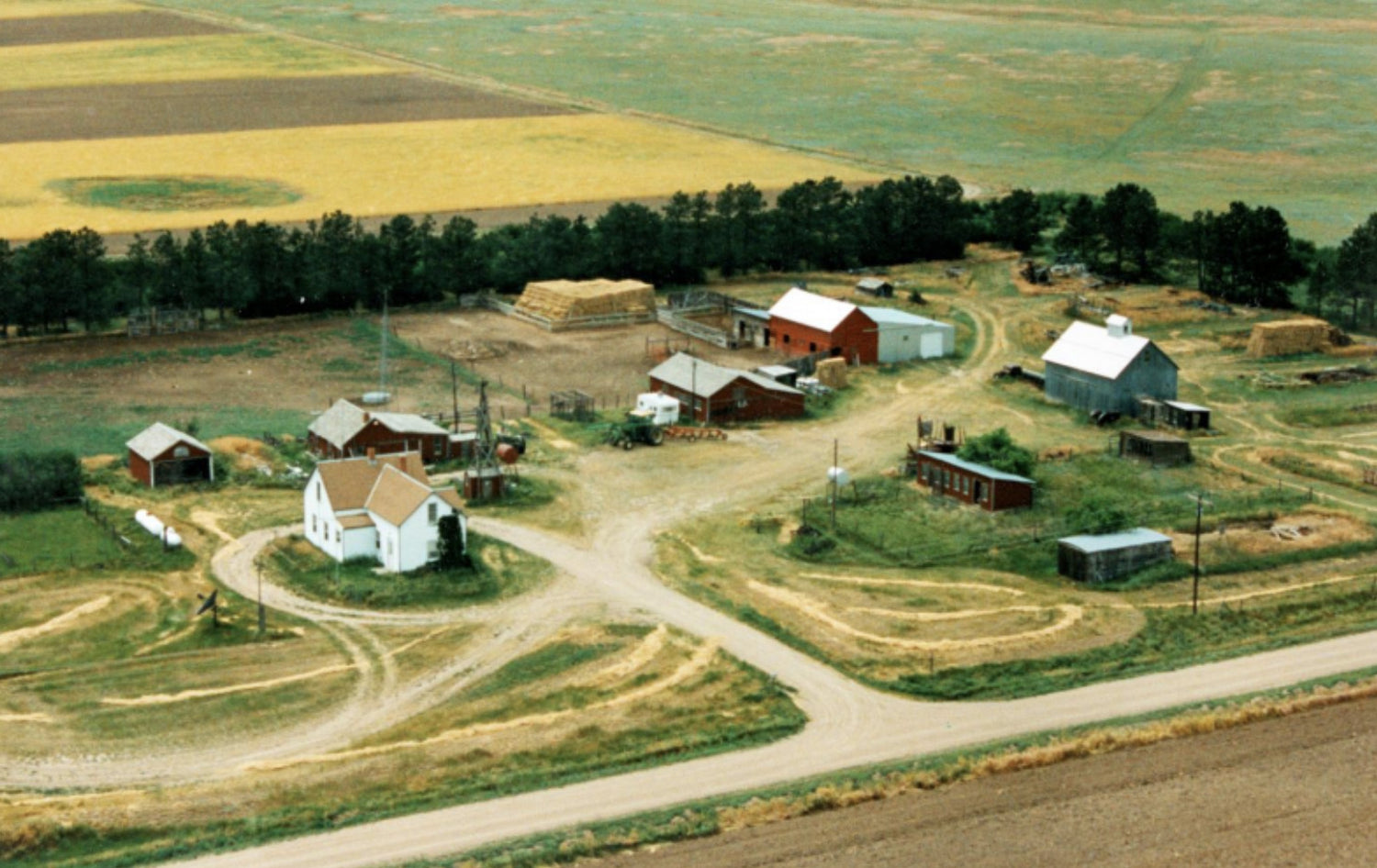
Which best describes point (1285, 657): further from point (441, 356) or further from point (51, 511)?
point (441, 356)

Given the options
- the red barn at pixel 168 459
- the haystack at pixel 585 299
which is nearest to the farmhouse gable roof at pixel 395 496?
the red barn at pixel 168 459

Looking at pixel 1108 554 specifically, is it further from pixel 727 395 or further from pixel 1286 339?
pixel 1286 339

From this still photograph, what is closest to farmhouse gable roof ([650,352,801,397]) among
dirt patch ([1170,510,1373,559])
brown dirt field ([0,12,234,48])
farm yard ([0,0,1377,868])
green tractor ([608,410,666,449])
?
farm yard ([0,0,1377,868])

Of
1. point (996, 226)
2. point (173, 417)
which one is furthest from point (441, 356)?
point (996, 226)

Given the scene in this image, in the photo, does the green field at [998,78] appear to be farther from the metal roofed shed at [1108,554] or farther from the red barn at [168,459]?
the red barn at [168,459]

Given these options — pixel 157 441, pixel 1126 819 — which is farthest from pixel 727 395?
pixel 1126 819
